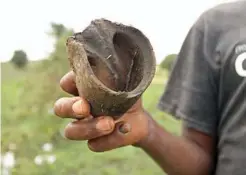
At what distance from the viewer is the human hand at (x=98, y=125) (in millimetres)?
1308

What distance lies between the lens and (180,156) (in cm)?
182

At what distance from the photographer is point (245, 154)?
5.59 ft

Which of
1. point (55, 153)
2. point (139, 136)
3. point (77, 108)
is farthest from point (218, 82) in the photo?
point (55, 153)

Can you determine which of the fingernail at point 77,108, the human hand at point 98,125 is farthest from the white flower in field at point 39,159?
the fingernail at point 77,108

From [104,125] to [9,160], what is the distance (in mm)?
2239

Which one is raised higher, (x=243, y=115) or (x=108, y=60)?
(x=108, y=60)

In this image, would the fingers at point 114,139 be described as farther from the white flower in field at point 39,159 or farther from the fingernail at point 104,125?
the white flower in field at point 39,159

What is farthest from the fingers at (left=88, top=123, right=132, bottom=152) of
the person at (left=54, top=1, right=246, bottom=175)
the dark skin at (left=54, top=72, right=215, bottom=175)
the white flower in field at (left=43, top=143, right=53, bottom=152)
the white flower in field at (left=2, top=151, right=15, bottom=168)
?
the white flower in field at (left=43, top=143, right=53, bottom=152)

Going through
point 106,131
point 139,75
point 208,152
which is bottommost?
point 208,152

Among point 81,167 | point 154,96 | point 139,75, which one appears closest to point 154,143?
point 139,75

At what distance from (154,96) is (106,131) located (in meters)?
3.47

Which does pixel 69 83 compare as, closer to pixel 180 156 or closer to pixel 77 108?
pixel 77 108

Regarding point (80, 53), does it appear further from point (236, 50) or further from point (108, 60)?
point (236, 50)

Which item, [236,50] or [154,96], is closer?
[236,50]
